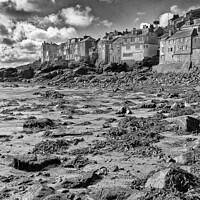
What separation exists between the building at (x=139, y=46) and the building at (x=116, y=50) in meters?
4.58

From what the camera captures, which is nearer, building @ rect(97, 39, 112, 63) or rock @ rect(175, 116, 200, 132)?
rock @ rect(175, 116, 200, 132)

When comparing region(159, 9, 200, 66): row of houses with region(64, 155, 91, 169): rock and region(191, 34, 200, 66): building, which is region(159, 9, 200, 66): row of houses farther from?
region(64, 155, 91, 169): rock

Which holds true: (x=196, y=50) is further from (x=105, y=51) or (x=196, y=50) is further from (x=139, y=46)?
(x=105, y=51)

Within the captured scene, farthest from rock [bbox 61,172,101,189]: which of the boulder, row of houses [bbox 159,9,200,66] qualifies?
the boulder

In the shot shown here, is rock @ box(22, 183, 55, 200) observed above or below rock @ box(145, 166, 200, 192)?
below

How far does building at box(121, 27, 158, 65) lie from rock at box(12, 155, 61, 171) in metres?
71.4

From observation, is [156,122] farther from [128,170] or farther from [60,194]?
[60,194]

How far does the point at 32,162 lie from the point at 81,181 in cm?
212

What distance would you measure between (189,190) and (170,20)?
346 feet

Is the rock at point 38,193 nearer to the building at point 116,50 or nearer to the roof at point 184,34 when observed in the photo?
the roof at point 184,34

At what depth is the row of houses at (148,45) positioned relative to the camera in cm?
5903

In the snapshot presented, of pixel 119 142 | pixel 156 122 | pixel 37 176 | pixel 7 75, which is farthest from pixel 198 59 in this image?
pixel 7 75

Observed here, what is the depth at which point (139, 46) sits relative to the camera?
79000 millimetres

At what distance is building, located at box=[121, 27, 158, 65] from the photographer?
256 ft
